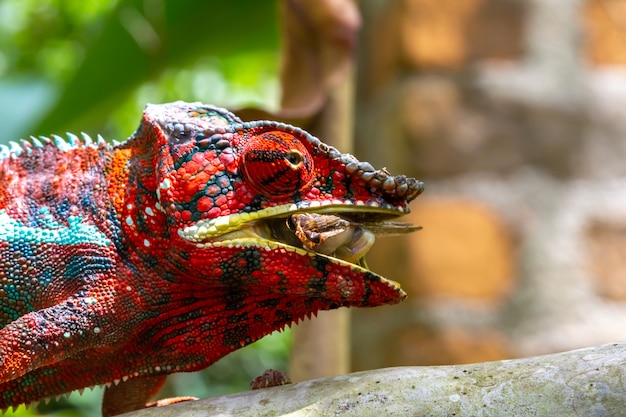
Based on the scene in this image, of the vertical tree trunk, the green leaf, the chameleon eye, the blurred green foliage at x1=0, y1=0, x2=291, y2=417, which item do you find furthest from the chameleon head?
the green leaf

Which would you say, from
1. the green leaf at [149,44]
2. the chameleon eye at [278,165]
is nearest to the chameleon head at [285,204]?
the chameleon eye at [278,165]

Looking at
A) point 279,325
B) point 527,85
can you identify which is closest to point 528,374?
point 279,325

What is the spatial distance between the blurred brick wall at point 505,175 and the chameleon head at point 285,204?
1335mm

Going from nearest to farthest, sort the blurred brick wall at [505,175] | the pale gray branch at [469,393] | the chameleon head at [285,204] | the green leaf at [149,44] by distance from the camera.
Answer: the pale gray branch at [469,393] < the chameleon head at [285,204] < the blurred brick wall at [505,175] < the green leaf at [149,44]

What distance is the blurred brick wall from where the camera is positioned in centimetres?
254

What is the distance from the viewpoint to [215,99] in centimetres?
468

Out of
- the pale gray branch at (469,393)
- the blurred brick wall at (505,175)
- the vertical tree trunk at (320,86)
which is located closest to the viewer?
the pale gray branch at (469,393)

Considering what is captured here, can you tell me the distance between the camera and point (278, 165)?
48.6 inches

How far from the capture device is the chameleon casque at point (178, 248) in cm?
124

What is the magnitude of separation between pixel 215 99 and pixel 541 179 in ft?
8.40

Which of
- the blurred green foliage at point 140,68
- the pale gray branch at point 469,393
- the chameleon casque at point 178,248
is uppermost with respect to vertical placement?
the blurred green foliage at point 140,68

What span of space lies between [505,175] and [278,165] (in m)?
1.56

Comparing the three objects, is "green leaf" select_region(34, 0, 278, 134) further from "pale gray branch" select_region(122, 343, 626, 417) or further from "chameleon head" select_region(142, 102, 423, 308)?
"pale gray branch" select_region(122, 343, 626, 417)

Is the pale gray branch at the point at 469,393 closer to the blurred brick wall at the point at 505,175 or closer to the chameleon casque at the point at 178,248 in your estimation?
the chameleon casque at the point at 178,248
